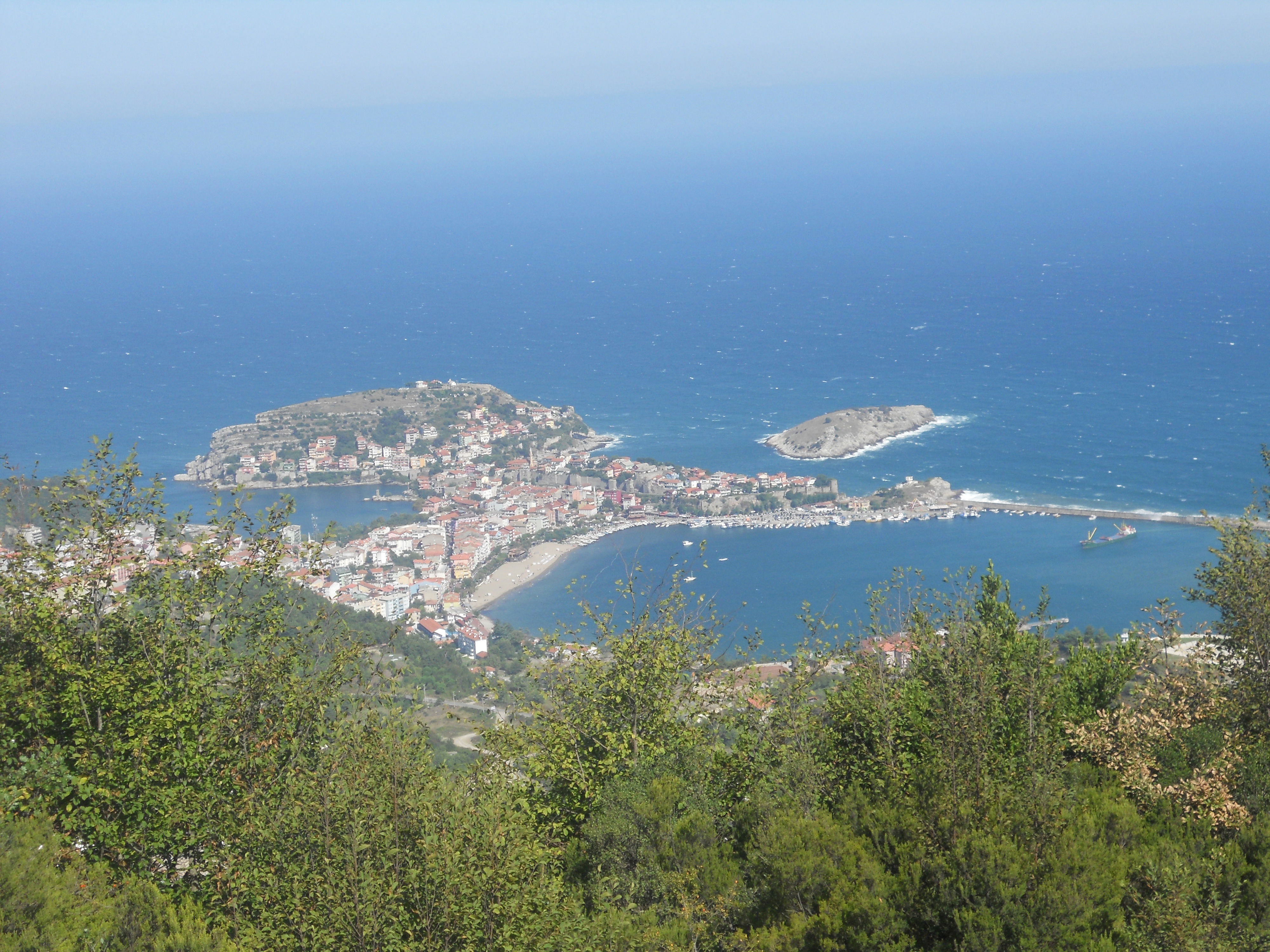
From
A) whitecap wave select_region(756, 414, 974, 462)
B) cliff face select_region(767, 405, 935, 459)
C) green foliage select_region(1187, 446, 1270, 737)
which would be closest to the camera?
green foliage select_region(1187, 446, 1270, 737)

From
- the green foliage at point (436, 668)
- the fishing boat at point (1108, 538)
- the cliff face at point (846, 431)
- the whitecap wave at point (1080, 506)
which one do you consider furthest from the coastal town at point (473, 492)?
the cliff face at point (846, 431)

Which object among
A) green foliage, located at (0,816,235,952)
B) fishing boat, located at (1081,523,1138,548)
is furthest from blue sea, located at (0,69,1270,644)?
green foliage, located at (0,816,235,952)

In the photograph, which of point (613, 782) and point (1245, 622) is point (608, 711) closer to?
point (613, 782)

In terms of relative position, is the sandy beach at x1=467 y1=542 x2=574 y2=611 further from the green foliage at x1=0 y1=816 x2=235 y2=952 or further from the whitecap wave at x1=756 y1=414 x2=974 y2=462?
the green foliage at x1=0 y1=816 x2=235 y2=952

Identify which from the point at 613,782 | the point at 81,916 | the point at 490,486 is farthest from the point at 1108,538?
the point at 81,916

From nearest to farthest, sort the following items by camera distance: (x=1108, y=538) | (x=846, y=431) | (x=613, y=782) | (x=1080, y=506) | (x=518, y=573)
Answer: (x=613, y=782), (x=1108, y=538), (x=518, y=573), (x=1080, y=506), (x=846, y=431)

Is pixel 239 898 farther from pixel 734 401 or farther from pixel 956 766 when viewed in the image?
pixel 734 401

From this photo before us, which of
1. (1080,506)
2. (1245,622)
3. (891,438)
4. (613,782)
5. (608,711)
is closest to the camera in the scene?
(1245,622)
